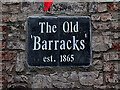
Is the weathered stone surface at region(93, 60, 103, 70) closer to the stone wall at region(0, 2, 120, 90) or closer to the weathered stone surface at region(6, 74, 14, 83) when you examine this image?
the stone wall at region(0, 2, 120, 90)

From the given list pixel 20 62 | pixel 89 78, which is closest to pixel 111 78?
pixel 89 78

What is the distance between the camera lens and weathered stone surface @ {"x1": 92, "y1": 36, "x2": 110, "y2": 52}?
2.27m

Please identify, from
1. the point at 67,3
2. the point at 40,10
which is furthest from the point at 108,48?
the point at 40,10

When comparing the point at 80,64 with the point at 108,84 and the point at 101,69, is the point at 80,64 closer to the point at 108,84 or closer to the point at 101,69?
the point at 101,69

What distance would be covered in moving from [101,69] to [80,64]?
0.26m

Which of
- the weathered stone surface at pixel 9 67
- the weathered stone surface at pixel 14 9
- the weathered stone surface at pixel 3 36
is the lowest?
the weathered stone surface at pixel 9 67

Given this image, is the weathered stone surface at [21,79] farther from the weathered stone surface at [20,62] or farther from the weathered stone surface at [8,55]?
the weathered stone surface at [8,55]

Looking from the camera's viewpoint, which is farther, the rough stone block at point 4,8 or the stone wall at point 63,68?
the rough stone block at point 4,8

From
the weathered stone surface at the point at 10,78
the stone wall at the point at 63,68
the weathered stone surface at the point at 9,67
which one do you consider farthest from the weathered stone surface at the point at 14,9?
the weathered stone surface at the point at 10,78

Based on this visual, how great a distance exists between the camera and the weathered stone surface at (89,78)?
2211mm

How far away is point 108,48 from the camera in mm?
2262

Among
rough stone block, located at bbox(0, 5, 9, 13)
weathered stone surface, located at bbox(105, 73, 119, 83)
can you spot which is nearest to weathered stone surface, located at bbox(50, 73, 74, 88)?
weathered stone surface, located at bbox(105, 73, 119, 83)

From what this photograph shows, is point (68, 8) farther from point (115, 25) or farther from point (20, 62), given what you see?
point (20, 62)

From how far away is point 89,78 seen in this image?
222 centimetres
